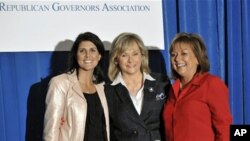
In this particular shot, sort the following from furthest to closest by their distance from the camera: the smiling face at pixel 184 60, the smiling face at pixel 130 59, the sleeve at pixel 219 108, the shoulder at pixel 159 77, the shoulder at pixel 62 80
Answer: the shoulder at pixel 159 77, the smiling face at pixel 130 59, the shoulder at pixel 62 80, the smiling face at pixel 184 60, the sleeve at pixel 219 108

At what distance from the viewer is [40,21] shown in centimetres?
264

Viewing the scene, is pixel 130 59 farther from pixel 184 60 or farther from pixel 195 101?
pixel 195 101

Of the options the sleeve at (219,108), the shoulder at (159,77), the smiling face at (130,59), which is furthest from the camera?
the shoulder at (159,77)

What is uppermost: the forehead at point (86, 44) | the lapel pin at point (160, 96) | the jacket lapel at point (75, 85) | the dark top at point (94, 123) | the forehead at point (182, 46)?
the forehead at point (86, 44)

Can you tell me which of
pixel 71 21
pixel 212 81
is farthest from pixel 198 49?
pixel 71 21

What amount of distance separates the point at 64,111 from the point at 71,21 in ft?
2.80

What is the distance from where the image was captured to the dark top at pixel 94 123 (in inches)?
82.7

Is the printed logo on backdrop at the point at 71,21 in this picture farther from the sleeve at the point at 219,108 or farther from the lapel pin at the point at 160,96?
the sleeve at the point at 219,108

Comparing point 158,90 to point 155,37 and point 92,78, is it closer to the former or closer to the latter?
point 92,78

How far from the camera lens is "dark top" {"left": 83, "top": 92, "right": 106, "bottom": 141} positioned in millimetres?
2100

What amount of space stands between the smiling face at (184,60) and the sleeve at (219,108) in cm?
15

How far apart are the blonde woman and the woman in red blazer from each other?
12 centimetres

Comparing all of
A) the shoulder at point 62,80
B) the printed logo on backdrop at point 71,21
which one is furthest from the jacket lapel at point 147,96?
the printed logo on backdrop at point 71,21

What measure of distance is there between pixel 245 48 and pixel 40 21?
5.55 feet
